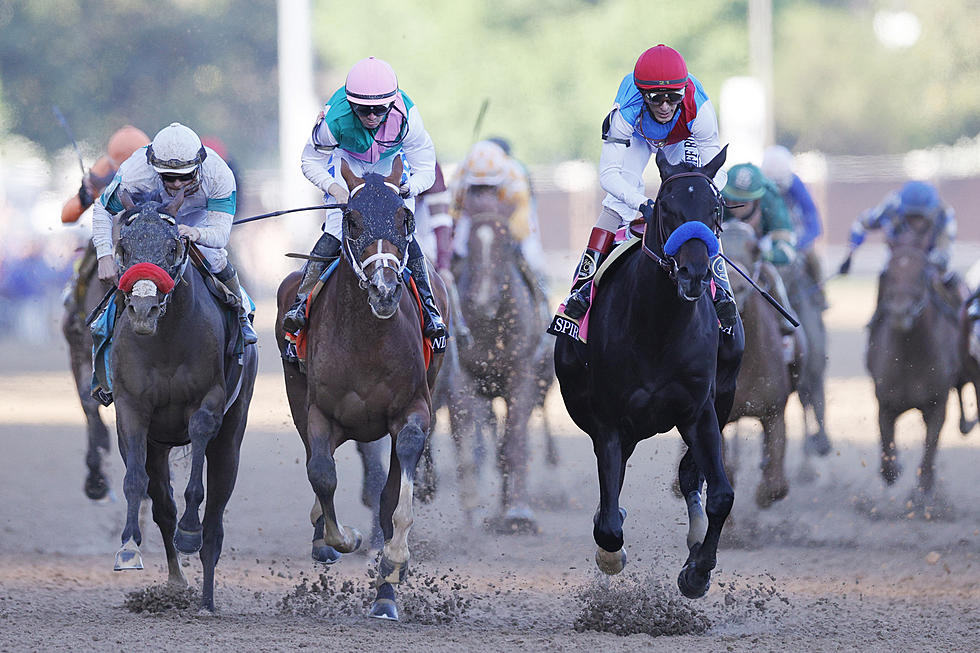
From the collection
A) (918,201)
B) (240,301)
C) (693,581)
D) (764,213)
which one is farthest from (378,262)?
(918,201)

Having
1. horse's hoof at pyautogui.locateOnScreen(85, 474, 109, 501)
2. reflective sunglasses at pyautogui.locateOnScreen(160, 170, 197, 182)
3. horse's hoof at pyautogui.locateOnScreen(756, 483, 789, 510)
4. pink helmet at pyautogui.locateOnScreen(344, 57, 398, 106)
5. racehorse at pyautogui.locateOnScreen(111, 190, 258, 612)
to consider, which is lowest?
horse's hoof at pyautogui.locateOnScreen(756, 483, 789, 510)

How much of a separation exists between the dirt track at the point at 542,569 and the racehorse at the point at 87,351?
1.48 feet

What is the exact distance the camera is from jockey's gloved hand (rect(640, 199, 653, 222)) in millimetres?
6784

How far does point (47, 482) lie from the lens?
1210 cm

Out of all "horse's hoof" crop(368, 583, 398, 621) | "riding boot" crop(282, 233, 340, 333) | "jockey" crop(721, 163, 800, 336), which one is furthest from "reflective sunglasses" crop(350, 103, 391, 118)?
"jockey" crop(721, 163, 800, 336)

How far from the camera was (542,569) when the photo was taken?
29.3ft

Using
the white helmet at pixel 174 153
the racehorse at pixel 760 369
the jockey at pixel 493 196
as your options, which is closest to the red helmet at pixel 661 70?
the white helmet at pixel 174 153

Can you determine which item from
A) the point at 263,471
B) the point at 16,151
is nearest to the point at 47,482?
the point at 263,471

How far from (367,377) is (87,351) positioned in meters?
3.96

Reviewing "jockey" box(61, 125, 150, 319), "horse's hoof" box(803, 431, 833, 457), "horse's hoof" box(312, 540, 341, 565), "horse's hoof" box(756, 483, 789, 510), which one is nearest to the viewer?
"horse's hoof" box(312, 540, 341, 565)

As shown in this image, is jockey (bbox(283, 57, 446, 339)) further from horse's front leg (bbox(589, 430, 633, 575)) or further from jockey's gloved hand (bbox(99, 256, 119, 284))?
horse's front leg (bbox(589, 430, 633, 575))

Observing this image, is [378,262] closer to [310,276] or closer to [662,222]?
[310,276]

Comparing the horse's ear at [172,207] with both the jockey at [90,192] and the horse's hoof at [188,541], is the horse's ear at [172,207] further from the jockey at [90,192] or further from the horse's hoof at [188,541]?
the jockey at [90,192]

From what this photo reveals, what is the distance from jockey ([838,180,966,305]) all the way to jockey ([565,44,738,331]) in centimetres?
445
